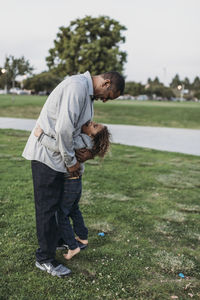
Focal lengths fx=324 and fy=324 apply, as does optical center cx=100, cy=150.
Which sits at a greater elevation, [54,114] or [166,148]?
[54,114]

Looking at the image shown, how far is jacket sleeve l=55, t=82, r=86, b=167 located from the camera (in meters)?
2.51

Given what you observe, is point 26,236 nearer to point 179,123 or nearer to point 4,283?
point 4,283

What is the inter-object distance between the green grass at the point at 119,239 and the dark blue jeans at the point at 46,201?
333 mm

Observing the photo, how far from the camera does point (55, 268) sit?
10.1 feet

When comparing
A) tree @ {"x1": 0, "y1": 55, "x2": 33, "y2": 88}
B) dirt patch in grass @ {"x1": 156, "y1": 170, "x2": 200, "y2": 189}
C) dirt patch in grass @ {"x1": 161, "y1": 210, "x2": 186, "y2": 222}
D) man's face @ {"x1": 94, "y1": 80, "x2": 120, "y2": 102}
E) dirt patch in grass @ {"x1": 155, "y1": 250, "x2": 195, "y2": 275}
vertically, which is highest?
tree @ {"x1": 0, "y1": 55, "x2": 33, "y2": 88}

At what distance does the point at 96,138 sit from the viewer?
2.80m

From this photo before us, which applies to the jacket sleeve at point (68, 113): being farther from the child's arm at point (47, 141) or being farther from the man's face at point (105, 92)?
the man's face at point (105, 92)

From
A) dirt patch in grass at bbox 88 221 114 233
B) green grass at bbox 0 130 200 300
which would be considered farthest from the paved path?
dirt patch in grass at bbox 88 221 114 233

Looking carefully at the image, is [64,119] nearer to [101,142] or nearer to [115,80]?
[101,142]

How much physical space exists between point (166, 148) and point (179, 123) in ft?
29.3

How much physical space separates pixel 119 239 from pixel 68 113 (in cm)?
201

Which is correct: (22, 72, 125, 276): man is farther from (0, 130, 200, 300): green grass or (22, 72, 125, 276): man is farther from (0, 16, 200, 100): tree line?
(0, 16, 200, 100): tree line

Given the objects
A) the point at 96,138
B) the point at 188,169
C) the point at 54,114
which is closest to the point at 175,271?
the point at 96,138

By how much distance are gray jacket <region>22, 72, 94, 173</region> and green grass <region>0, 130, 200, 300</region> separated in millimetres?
1096
